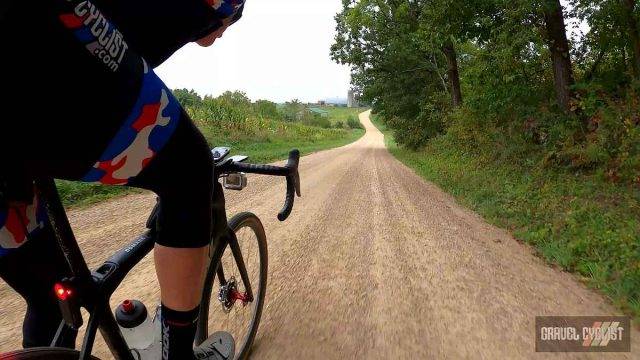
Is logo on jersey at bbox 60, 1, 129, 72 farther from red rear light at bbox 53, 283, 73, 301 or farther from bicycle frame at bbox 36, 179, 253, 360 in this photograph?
red rear light at bbox 53, 283, 73, 301

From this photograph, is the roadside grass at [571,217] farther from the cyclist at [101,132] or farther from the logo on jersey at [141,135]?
the logo on jersey at [141,135]

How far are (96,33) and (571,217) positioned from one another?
536cm

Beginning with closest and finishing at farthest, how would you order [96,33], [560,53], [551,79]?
1. [96,33]
2. [560,53]
3. [551,79]

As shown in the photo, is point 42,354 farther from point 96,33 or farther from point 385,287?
point 385,287

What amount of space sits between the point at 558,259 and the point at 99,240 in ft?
15.0

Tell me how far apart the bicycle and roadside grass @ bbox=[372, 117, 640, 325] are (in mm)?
2561

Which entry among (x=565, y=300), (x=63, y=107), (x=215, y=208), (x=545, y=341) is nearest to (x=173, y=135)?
(x=63, y=107)

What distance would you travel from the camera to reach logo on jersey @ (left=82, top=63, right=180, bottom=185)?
33.1 inches

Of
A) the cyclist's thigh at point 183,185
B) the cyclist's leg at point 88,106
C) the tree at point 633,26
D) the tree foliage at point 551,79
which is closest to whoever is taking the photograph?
the cyclist's leg at point 88,106

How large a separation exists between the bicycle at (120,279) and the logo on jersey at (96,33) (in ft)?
1.03

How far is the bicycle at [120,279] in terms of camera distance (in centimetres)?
90

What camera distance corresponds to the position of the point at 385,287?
2943 millimetres

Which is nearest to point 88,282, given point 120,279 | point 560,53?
point 120,279

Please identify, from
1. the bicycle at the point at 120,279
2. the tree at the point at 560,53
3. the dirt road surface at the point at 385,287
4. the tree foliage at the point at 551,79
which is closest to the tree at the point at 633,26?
the tree foliage at the point at 551,79
